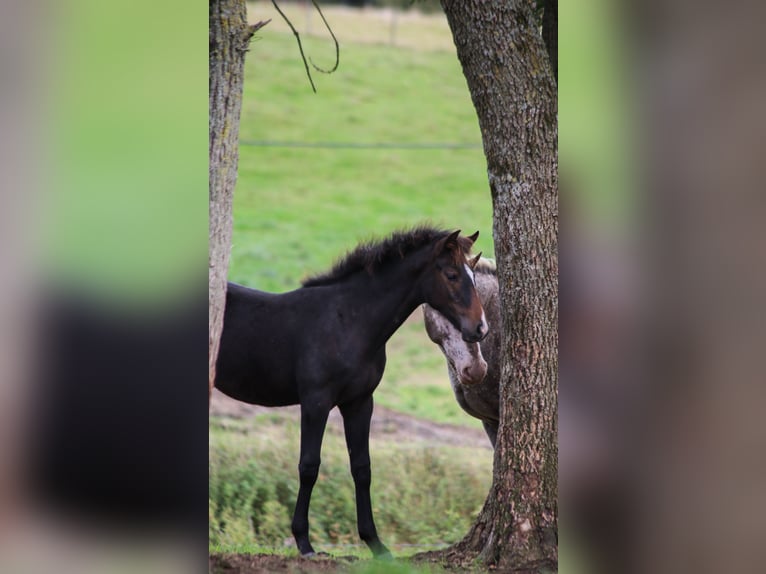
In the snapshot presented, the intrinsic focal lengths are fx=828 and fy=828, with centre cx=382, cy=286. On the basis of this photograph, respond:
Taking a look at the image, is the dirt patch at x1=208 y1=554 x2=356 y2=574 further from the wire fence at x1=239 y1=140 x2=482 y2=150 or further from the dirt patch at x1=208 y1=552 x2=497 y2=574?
the wire fence at x1=239 y1=140 x2=482 y2=150

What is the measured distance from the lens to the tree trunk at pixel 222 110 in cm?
324

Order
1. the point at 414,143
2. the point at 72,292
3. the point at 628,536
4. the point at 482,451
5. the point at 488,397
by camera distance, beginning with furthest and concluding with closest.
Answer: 1. the point at 414,143
2. the point at 482,451
3. the point at 488,397
4. the point at 628,536
5. the point at 72,292

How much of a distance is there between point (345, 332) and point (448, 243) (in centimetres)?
66

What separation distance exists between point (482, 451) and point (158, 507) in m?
2.15

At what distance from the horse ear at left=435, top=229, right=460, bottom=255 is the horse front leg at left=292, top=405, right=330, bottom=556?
947 mm

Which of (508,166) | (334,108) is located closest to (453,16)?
(508,166)

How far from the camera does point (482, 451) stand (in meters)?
4.75

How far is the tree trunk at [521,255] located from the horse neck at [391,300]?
1.46ft

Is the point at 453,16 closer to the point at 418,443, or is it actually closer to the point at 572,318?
the point at 572,318

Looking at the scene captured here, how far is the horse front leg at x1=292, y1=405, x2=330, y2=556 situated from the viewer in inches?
153

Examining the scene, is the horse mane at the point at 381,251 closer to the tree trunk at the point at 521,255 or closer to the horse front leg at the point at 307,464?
the tree trunk at the point at 521,255

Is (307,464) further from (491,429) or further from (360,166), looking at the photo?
(360,166)

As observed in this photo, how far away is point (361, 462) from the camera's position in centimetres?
404

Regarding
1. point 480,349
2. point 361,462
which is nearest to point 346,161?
point 480,349
